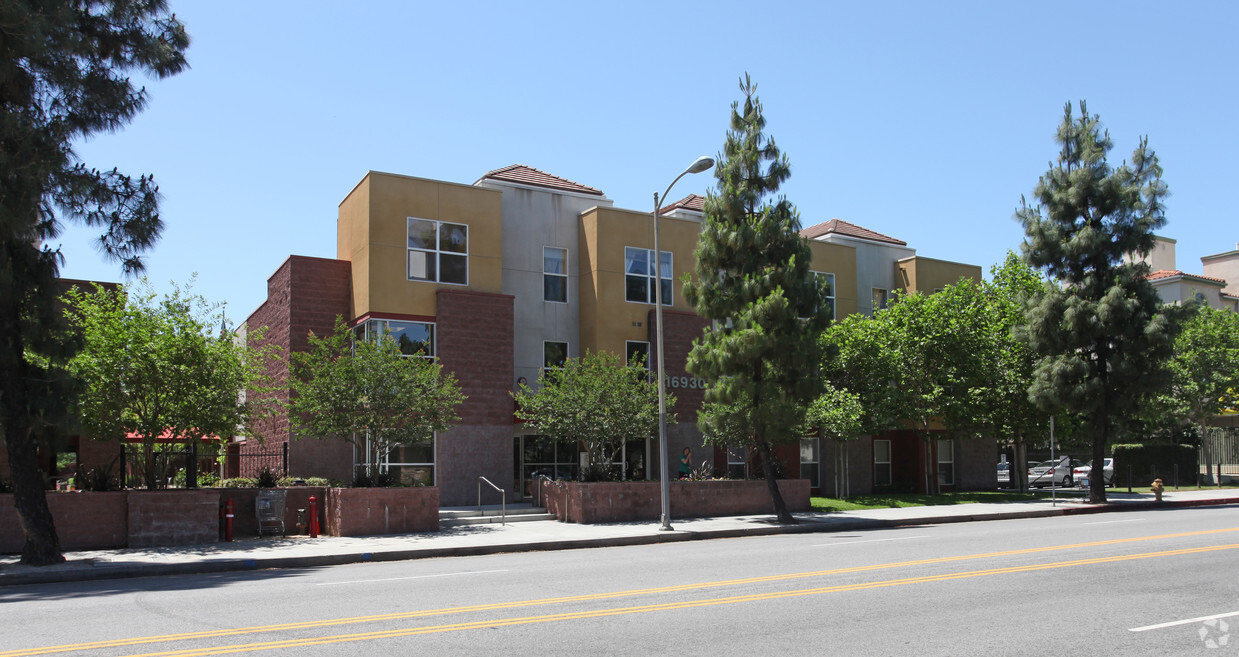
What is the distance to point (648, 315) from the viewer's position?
98.5 ft

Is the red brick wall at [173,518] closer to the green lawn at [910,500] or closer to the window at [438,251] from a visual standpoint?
the window at [438,251]

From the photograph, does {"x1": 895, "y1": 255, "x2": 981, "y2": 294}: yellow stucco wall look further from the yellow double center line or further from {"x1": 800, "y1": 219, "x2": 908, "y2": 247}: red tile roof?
the yellow double center line

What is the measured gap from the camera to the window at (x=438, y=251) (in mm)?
26844

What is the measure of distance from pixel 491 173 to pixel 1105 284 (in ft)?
67.0

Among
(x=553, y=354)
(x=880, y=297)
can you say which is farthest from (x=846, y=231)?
(x=553, y=354)

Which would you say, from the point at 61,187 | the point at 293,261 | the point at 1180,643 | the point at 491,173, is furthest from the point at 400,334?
the point at 1180,643

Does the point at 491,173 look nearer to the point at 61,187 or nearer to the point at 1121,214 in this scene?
the point at 61,187

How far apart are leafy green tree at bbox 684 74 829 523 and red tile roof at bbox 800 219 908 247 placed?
50.6 feet

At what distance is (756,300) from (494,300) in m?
8.31

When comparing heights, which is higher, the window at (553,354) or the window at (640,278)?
the window at (640,278)

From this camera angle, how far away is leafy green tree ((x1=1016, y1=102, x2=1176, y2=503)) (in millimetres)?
29781

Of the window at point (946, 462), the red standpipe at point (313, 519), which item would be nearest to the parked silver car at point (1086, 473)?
the window at point (946, 462)

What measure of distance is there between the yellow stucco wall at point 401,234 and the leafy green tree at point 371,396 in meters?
4.56

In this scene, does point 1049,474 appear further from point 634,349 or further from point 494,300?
point 494,300
